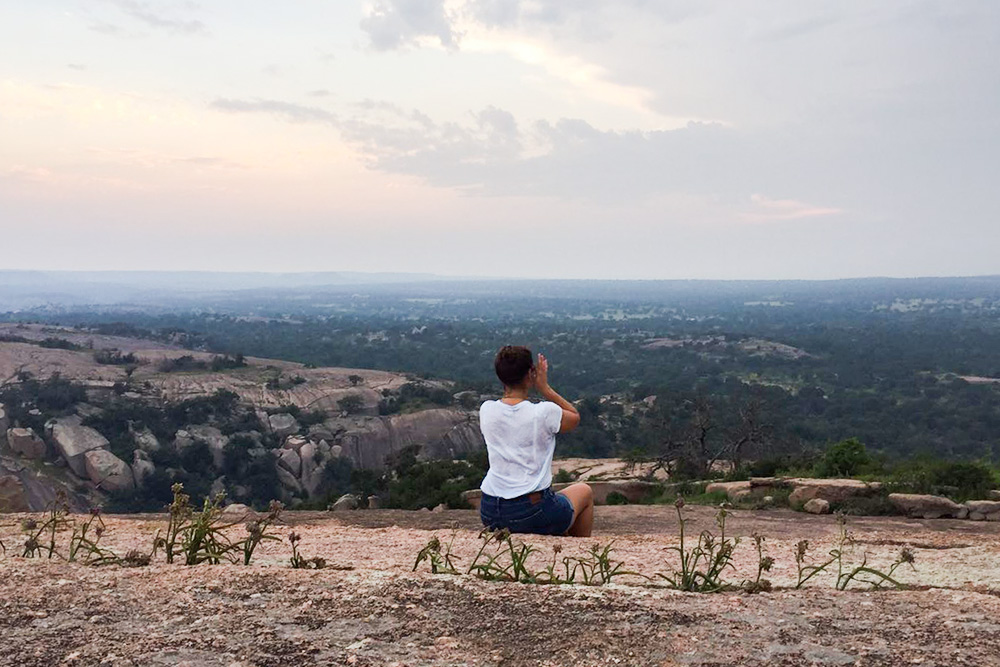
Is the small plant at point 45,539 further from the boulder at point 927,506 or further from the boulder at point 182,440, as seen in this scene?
the boulder at point 182,440

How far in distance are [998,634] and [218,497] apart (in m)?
3.66

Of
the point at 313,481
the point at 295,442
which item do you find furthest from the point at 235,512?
the point at 295,442

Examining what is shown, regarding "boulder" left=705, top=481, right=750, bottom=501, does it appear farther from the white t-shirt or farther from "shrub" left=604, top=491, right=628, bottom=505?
the white t-shirt

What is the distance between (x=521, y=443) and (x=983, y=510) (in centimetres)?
667

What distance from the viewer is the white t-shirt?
504cm

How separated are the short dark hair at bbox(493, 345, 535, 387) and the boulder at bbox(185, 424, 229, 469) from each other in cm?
4172

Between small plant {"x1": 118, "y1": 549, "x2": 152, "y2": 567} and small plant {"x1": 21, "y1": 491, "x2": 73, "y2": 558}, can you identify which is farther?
small plant {"x1": 21, "y1": 491, "x2": 73, "y2": 558}

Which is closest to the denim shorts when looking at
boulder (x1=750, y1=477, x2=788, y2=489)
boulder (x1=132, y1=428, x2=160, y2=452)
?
boulder (x1=750, y1=477, x2=788, y2=489)

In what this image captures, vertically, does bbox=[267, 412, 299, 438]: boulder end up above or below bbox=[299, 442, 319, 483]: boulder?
above

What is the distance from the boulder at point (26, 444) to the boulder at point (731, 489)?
3655 cm

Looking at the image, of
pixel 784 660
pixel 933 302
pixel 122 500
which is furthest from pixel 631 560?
pixel 933 302

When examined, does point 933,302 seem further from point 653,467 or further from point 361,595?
point 361,595

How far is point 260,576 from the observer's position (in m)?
3.52

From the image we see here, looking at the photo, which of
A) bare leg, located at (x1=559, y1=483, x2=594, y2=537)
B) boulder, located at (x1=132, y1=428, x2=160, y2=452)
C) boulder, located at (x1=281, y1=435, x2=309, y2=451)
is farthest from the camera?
boulder, located at (x1=281, y1=435, x2=309, y2=451)
